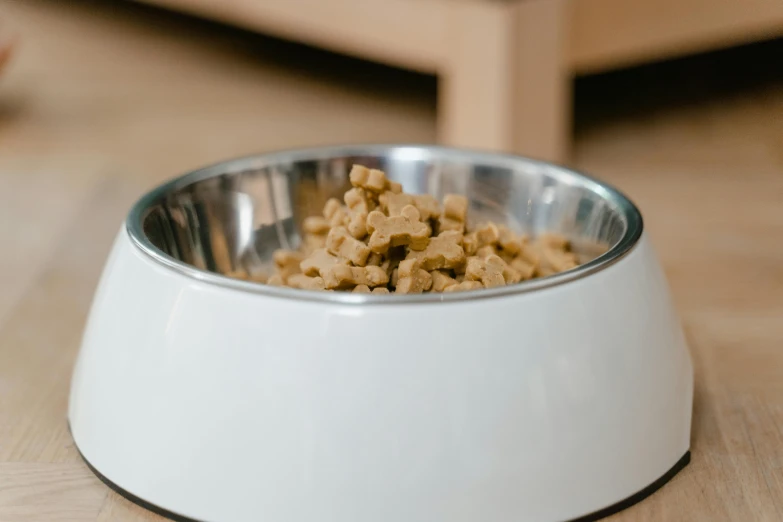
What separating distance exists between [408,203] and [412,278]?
7 cm

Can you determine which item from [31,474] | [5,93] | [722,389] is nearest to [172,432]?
[31,474]

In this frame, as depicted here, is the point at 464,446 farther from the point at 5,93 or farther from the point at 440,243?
the point at 5,93

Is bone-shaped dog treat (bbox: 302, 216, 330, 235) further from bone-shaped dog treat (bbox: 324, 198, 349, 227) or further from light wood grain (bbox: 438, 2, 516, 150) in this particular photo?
light wood grain (bbox: 438, 2, 516, 150)

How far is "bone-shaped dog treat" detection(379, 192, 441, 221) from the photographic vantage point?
0.62 m

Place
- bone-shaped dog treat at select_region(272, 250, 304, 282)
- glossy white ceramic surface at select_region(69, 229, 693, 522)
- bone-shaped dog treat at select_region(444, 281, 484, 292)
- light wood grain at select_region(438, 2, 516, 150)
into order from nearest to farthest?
glossy white ceramic surface at select_region(69, 229, 693, 522), bone-shaped dog treat at select_region(444, 281, 484, 292), bone-shaped dog treat at select_region(272, 250, 304, 282), light wood grain at select_region(438, 2, 516, 150)

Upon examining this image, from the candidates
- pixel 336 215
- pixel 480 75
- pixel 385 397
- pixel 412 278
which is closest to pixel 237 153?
pixel 480 75

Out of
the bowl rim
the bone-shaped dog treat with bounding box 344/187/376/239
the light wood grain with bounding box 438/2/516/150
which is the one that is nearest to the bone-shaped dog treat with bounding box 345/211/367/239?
the bone-shaped dog treat with bounding box 344/187/376/239

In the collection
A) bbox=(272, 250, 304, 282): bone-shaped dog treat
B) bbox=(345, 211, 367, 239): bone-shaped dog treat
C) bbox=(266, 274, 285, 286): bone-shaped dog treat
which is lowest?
bbox=(272, 250, 304, 282): bone-shaped dog treat

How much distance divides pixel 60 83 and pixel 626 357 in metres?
1.41

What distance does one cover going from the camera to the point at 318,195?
75 centimetres

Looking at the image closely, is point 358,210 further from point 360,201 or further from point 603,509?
point 603,509

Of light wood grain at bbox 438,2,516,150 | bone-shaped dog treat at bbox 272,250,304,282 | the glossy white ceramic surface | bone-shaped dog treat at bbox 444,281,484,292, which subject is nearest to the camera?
the glossy white ceramic surface

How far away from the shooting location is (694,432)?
0.61m

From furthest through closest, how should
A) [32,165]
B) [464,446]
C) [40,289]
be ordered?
[32,165], [40,289], [464,446]
